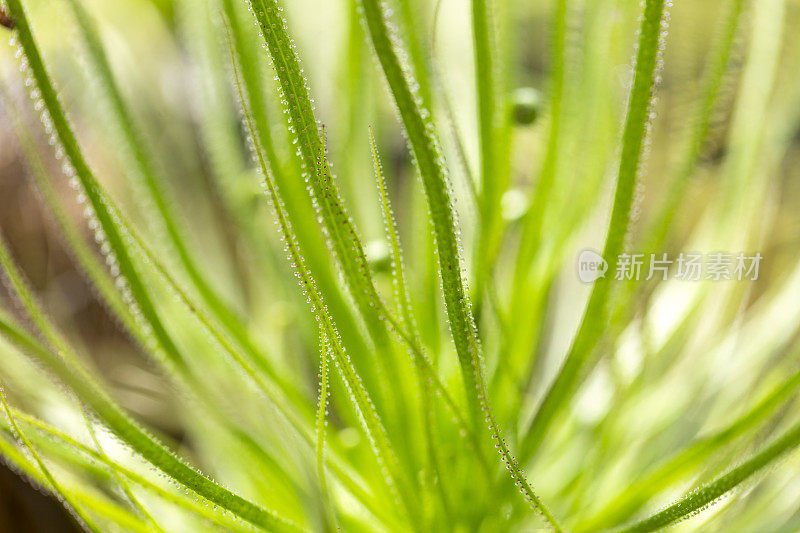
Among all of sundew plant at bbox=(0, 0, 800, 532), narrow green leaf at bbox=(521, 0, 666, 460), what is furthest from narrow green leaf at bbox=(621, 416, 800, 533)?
narrow green leaf at bbox=(521, 0, 666, 460)

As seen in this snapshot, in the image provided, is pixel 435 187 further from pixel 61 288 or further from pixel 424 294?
pixel 61 288

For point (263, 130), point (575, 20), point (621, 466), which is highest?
point (575, 20)

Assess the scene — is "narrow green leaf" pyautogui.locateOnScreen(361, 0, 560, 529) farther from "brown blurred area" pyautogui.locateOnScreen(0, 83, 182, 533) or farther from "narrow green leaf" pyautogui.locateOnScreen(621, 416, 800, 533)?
"brown blurred area" pyautogui.locateOnScreen(0, 83, 182, 533)

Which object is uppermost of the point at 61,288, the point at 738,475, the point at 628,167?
the point at 61,288

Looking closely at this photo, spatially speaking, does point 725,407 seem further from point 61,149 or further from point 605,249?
point 61,149

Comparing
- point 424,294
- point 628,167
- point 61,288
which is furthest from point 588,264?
point 61,288

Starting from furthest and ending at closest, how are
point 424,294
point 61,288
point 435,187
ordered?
point 61,288 → point 424,294 → point 435,187

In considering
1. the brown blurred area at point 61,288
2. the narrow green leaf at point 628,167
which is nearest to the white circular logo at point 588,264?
the narrow green leaf at point 628,167

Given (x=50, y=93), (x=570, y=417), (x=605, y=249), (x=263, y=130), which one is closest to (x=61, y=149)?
(x=50, y=93)

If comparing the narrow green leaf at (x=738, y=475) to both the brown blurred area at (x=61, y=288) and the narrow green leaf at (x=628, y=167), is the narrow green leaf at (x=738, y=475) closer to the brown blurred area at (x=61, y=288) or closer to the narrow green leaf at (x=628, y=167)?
the narrow green leaf at (x=628, y=167)
